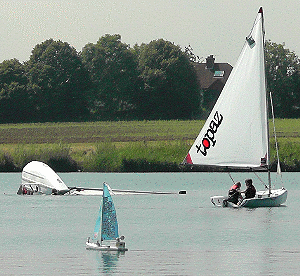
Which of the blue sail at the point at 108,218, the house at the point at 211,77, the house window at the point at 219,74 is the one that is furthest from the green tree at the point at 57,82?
the blue sail at the point at 108,218

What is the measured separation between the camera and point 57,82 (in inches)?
6132

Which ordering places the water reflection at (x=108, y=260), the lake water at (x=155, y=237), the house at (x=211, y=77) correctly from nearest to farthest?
the water reflection at (x=108, y=260)
the lake water at (x=155, y=237)
the house at (x=211, y=77)

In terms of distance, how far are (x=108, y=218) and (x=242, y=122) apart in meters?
20.1

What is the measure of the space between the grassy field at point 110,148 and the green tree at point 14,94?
81.6 feet

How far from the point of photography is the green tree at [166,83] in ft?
500

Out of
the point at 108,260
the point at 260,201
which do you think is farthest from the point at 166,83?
the point at 108,260

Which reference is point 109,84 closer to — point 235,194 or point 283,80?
point 283,80

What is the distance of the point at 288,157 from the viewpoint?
81.0 metres

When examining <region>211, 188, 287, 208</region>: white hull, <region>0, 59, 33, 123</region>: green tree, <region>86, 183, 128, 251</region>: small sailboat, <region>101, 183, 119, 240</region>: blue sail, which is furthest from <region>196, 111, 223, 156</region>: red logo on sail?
<region>0, 59, 33, 123</region>: green tree

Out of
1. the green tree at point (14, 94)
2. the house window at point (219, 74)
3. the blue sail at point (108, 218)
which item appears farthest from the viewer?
the house window at point (219, 74)

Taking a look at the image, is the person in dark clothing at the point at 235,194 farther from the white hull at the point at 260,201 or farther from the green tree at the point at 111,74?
the green tree at the point at 111,74

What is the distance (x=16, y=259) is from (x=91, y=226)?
10167 millimetres

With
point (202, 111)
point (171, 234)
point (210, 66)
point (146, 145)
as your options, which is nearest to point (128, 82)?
point (202, 111)

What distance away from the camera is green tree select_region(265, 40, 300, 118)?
6004 inches
